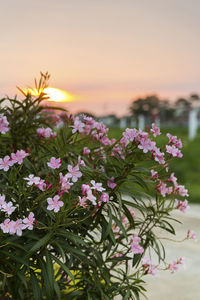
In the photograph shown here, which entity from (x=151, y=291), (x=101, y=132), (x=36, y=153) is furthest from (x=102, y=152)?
(x=151, y=291)

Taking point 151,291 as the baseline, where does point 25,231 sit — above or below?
above

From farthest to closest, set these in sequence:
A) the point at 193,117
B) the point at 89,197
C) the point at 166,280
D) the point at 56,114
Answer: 1. the point at 193,117
2. the point at 166,280
3. the point at 56,114
4. the point at 89,197

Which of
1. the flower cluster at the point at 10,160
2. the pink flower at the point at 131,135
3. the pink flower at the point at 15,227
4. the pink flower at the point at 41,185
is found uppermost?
the pink flower at the point at 131,135

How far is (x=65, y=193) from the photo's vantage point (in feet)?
6.12

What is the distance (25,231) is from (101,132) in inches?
28.6

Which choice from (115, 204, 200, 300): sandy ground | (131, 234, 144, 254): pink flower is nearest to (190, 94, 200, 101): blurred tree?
(115, 204, 200, 300): sandy ground

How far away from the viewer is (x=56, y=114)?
8.58ft

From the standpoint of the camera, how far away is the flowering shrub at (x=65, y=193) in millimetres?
1729

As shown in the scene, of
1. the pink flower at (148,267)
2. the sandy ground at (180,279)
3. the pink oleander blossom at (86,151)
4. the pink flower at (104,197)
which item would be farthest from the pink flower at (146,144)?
the sandy ground at (180,279)

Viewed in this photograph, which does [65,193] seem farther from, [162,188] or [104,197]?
[162,188]

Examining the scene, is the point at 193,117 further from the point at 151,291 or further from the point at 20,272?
the point at 20,272

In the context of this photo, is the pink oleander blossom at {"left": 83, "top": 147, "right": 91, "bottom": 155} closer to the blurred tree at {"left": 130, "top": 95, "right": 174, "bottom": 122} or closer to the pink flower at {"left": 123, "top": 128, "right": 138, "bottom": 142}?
the pink flower at {"left": 123, "top": 128, "right": 138, "bottom": 142}

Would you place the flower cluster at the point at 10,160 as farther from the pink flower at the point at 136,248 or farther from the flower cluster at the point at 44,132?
the pink flower at the point at 136,248

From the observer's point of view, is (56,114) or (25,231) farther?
(56,114)
